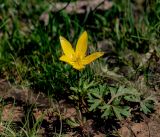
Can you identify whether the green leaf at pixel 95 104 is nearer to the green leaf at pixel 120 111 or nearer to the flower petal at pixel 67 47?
the green leaf at pixel 120 111

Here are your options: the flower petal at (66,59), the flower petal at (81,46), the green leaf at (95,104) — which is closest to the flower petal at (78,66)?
the flower petal at (66,59)

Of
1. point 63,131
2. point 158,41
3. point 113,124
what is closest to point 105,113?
point 113,124

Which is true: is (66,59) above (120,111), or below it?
above

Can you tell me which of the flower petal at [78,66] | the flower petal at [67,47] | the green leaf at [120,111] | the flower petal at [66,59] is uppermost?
the flower petal at [67,47]

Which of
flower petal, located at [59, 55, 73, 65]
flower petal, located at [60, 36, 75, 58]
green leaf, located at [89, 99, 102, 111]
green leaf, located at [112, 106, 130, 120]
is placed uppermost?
flower petal, located at [60, 36, 75, 58]

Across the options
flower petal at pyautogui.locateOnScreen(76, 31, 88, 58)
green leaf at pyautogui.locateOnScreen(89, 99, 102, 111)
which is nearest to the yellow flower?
flower petal at pyautogui.locateOnScreen(76, 31, 88, 58)

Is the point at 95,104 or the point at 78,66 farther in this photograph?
the point at 95,104

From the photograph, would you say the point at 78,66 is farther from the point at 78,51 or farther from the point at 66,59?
the point at 78,51

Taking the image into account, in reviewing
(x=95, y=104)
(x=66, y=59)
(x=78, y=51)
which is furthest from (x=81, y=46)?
(x=95, y=104)

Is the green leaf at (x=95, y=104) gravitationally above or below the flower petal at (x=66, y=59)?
below

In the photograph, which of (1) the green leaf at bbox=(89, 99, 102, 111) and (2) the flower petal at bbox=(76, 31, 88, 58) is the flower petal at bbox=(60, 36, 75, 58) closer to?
(2) the flower petal at bbox=(76, 31, 88, 58)

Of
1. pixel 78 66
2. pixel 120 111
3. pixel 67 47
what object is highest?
pixel 67 47
